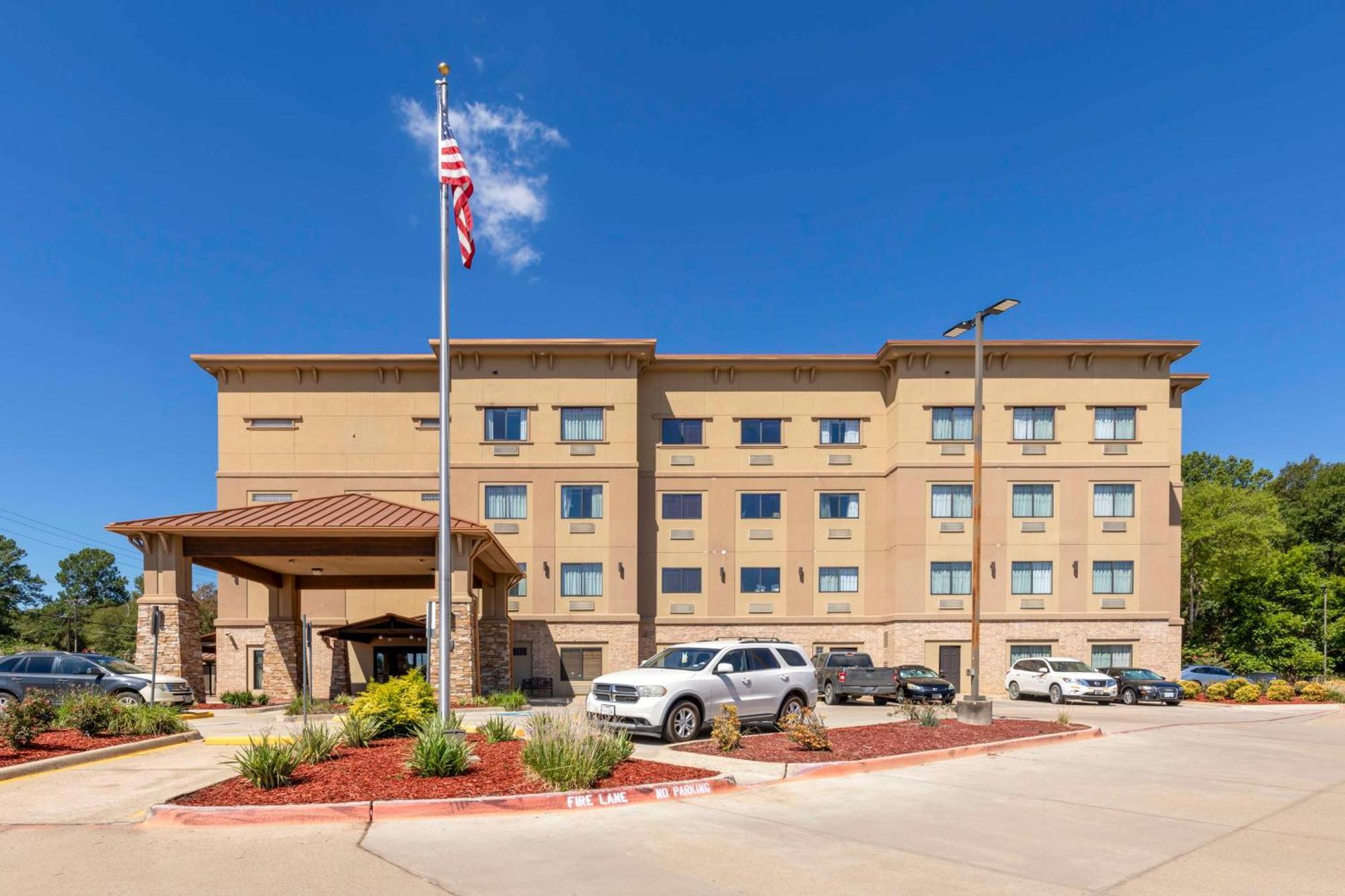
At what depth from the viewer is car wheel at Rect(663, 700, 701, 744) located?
13.8m

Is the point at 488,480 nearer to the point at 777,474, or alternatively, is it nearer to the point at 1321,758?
the point at 777,474

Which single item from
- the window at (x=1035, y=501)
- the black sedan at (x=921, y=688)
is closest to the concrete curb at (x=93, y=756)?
the black sedan at (x=921, y=688)

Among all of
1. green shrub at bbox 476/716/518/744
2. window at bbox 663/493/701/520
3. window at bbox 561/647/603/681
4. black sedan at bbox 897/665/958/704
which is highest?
window at bbox 663/493/701/520

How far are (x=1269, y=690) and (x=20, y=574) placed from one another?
111 meters

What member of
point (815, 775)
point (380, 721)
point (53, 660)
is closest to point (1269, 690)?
point (815, 775)

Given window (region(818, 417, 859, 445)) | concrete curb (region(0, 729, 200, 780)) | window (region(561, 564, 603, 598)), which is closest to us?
concrete curb (region(0, 729, 200, 780))

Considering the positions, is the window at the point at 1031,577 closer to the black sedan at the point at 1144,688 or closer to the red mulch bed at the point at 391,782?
the black sedan at the point at 1144,688

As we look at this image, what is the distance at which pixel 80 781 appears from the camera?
34.3 feet

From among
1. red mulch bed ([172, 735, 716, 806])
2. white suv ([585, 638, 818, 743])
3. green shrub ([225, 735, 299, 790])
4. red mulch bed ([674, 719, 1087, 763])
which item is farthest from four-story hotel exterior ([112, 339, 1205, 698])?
green shrub ([225, 735, 299, 790])

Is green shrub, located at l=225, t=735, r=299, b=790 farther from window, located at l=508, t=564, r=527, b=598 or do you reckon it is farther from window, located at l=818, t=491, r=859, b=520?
window, located at l=818, t=491, r=859, b=520

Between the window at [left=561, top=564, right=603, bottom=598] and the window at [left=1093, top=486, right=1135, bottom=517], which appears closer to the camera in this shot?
the window at [left=561, top=564, right=603, bottom=598]

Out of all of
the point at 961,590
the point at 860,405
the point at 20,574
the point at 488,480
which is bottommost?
the point at 20,574

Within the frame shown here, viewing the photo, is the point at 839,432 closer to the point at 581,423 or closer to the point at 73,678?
the point at 581,423

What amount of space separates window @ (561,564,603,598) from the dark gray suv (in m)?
16.1
